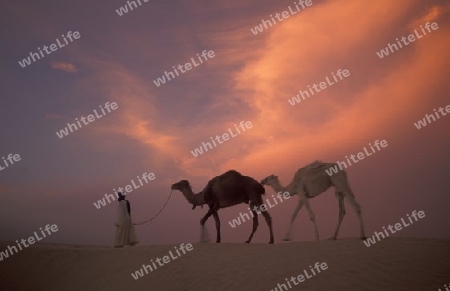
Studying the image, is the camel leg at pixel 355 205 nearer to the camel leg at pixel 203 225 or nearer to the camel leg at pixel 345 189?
the camel leg at pixel 345 189

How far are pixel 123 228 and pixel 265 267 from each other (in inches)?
369

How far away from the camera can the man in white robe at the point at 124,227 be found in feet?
56.7

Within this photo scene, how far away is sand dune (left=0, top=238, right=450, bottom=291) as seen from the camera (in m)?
8.42

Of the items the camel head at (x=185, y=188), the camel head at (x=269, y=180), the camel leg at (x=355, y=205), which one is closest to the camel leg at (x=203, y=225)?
the camel head at (x=185, y=188)

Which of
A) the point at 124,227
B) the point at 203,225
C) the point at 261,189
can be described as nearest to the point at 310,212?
the point at 261,189

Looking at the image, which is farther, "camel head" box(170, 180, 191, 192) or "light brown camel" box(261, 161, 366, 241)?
"camel head" box(170, 180, 191, 192)

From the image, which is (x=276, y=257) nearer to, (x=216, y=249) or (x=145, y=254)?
(x=216, y=249)

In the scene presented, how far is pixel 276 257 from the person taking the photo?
10688mm

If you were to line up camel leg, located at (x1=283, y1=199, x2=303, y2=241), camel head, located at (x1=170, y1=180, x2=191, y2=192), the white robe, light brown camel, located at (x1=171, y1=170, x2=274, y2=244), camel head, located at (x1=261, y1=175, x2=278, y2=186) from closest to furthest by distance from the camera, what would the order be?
1. camel leg, located at (x1=283, y1=199, x2=303, y2=241)
2. light brown camel, located at (x1=171, y1=170, x2=274, y2=244)
3. camel head, located at (x1=261, y1=175, x2=278, y2=186)
4. the white robe
5. camel head, located at (x1=170, y1=180, x2=191, y2=192)

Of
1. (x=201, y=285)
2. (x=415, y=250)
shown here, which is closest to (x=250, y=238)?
(x=201, y=285)

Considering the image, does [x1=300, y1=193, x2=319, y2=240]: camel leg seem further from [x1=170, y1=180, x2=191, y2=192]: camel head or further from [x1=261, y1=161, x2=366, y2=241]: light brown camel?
[x1=170, y1=180, x2=191, y2=192]: camel head

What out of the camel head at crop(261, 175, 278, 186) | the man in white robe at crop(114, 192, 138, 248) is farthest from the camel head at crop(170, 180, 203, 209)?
the camel head at crop(261, 175, 278, 186)

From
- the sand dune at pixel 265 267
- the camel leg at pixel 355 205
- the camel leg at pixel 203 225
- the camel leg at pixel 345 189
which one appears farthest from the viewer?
the camel leg at pixel 203 225

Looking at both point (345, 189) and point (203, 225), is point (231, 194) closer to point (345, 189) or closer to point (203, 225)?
point (203, 225)
